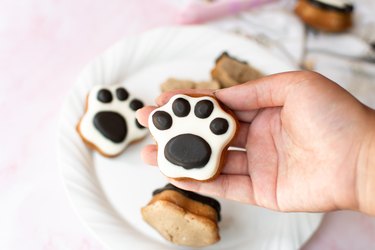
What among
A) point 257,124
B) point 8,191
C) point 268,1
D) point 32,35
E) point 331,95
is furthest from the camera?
point 268,1

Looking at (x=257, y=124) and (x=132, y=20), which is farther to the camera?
(x=132, y=20)

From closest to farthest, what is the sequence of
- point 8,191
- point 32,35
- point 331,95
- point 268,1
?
1. point 331,95
2. point 8,191
3. point 32,35
4. point 268,1

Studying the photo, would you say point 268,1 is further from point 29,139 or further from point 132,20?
point 29,139

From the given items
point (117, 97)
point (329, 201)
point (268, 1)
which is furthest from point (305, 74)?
point (268, 1)

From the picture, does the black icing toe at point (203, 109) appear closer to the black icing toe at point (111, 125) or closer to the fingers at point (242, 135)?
the fingers at point (242, 135)

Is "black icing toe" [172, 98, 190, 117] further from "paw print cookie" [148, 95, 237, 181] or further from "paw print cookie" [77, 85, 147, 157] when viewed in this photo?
"paw print cookie" [77, 85, 147, 157]

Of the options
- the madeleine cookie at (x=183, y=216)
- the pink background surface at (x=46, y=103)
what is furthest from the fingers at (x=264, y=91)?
the pink background surface at (x=46, y=103)

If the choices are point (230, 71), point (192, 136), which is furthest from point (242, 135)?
point (230, 71)
